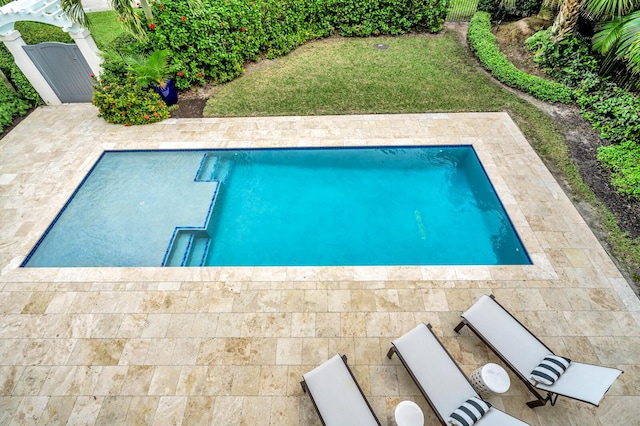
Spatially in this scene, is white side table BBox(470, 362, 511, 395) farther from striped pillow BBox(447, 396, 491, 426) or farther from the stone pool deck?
the stone pool deck

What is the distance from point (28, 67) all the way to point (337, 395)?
46.4 ft

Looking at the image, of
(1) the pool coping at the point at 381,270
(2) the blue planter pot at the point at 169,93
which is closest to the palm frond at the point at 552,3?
(1) the pool coping at the point at 381,270

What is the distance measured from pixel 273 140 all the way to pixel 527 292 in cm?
773

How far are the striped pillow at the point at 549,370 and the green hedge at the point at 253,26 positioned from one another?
12890 mm

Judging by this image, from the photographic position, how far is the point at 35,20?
9.90 meters

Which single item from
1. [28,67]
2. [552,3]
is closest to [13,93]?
[28,67]

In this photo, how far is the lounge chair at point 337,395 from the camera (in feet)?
15.2

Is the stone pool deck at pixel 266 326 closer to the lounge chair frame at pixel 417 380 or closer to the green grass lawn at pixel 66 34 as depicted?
the lounge chair frame at pixel 417 380

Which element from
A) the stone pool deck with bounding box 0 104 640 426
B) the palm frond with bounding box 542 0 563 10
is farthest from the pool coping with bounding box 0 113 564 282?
the palm frond with bounding box 542 0 563 10

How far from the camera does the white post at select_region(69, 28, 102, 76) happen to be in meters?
10.2

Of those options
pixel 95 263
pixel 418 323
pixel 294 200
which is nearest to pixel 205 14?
pixel 294 200

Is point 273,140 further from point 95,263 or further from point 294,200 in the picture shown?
point 95,263

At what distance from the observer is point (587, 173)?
8.61 m

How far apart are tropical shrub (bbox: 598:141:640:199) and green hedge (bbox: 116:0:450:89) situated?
994 centimetres
